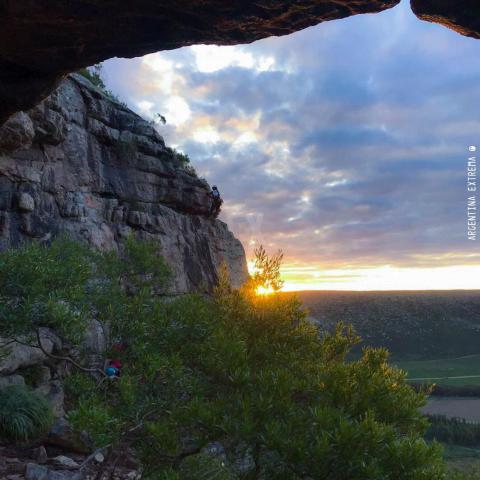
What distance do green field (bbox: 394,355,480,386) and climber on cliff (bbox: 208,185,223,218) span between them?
7359 cm

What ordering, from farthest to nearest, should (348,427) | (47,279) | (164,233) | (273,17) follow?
1. (164,233)
2. (273,17)
3. (47,279)
4. (348,427)

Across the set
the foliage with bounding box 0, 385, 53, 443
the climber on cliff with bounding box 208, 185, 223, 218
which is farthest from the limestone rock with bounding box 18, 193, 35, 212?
the climber on cliff with bounding box 208, 185, 223, 218

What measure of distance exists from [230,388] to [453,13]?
32.3 feet

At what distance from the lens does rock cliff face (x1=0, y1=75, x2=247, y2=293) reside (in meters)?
21.9

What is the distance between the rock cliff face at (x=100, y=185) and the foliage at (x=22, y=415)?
7.20m

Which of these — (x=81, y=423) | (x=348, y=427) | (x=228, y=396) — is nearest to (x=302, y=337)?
(x=228, y=396)

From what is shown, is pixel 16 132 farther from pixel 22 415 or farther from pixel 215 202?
pixel 215 202

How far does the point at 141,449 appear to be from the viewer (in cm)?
930

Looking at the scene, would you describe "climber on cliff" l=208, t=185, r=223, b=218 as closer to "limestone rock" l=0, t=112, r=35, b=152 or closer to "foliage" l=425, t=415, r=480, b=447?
"limestone rock" l=0, t=112, r=35, b=152

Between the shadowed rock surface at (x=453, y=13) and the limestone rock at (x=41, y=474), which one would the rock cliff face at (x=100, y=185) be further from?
the shadowed rock surface at (x=453, y=13)

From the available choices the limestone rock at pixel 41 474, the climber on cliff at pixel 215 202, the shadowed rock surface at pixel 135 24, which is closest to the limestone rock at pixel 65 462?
the limestone rock at pixel 41 474

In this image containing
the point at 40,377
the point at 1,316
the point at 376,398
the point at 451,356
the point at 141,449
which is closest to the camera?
the point at 376,398

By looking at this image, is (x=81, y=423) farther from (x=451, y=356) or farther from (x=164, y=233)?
(x=451, y=356)

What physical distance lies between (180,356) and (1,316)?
386 centimetres
